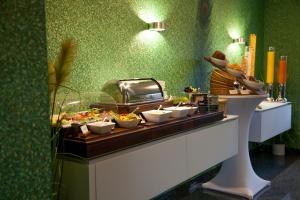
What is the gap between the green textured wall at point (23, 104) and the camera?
1275 millimetres

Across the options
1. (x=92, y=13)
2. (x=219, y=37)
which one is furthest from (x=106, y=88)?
(x=219, y=37)

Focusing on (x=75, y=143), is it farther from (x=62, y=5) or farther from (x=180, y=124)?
(x=62, y=5)

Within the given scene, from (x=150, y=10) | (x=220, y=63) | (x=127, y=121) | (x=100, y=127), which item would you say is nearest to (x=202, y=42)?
(x=220, y=63)

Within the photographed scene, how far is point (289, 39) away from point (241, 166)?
2.73 metres

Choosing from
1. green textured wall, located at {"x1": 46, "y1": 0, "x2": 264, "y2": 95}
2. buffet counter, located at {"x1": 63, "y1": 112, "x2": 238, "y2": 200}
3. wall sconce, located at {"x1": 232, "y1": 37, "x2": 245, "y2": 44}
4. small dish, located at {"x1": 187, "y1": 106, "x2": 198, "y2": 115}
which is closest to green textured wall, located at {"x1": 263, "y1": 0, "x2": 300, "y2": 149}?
green textured wall, located at {"x1": 46, "y1": 0, "x2": 264, "y2": 95}

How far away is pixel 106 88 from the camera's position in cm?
274

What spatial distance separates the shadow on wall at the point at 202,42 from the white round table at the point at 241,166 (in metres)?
0.69

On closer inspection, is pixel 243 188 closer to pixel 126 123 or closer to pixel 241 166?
pixel 241 166

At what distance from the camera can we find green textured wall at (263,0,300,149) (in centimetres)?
534

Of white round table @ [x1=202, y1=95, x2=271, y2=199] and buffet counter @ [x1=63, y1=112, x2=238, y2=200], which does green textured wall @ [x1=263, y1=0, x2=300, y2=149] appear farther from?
buffet counter @ [x1=63, y1=112, x2=238, y2=200]

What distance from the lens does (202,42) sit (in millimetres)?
4078

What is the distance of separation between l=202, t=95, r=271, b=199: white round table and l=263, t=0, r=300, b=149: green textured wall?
215 cm

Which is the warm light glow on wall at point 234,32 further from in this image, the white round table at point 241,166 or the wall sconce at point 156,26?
the wall sconce at point 156,26

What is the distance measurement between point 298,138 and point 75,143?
179 inches
